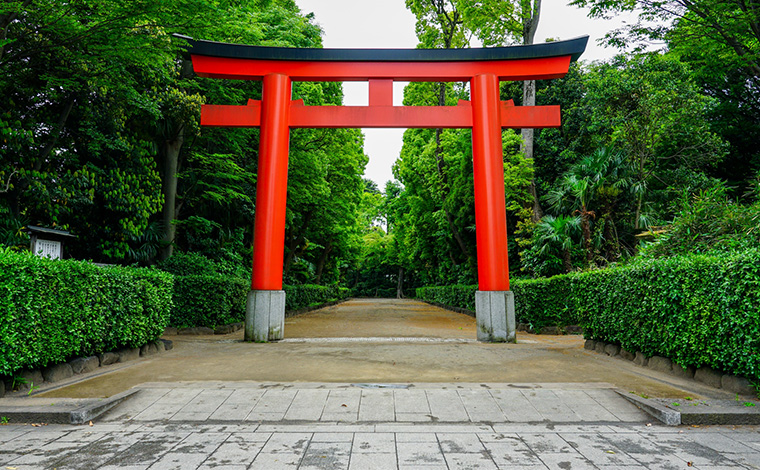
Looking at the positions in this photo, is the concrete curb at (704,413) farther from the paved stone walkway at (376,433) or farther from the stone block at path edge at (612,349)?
the stone block at path edge at (612,349)

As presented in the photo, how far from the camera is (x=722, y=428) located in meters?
4.19

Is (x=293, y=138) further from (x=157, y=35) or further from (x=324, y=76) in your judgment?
(x=157, y=35)

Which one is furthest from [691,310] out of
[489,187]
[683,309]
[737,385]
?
[489,187]

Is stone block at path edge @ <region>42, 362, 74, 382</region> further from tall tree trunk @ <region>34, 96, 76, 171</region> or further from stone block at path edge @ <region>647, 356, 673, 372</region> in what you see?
stone block at path edge @ <region>647, 356, 673, 372</region>

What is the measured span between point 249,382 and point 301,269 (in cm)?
1954

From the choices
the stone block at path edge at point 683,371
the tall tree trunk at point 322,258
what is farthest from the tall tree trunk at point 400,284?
the stone block at path edge at point 683,371

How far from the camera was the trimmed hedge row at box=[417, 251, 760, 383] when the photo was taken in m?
4.75

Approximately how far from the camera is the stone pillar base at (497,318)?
930 cm

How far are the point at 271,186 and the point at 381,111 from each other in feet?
9.63

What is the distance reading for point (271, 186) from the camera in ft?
31.8

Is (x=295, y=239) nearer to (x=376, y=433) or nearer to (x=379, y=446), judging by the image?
(x=376, y=433)

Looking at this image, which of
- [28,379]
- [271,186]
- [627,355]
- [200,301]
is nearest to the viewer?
[28,379]

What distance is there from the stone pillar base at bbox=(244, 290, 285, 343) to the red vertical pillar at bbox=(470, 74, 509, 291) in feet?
14.7

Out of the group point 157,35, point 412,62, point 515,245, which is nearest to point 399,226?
point 515,245
